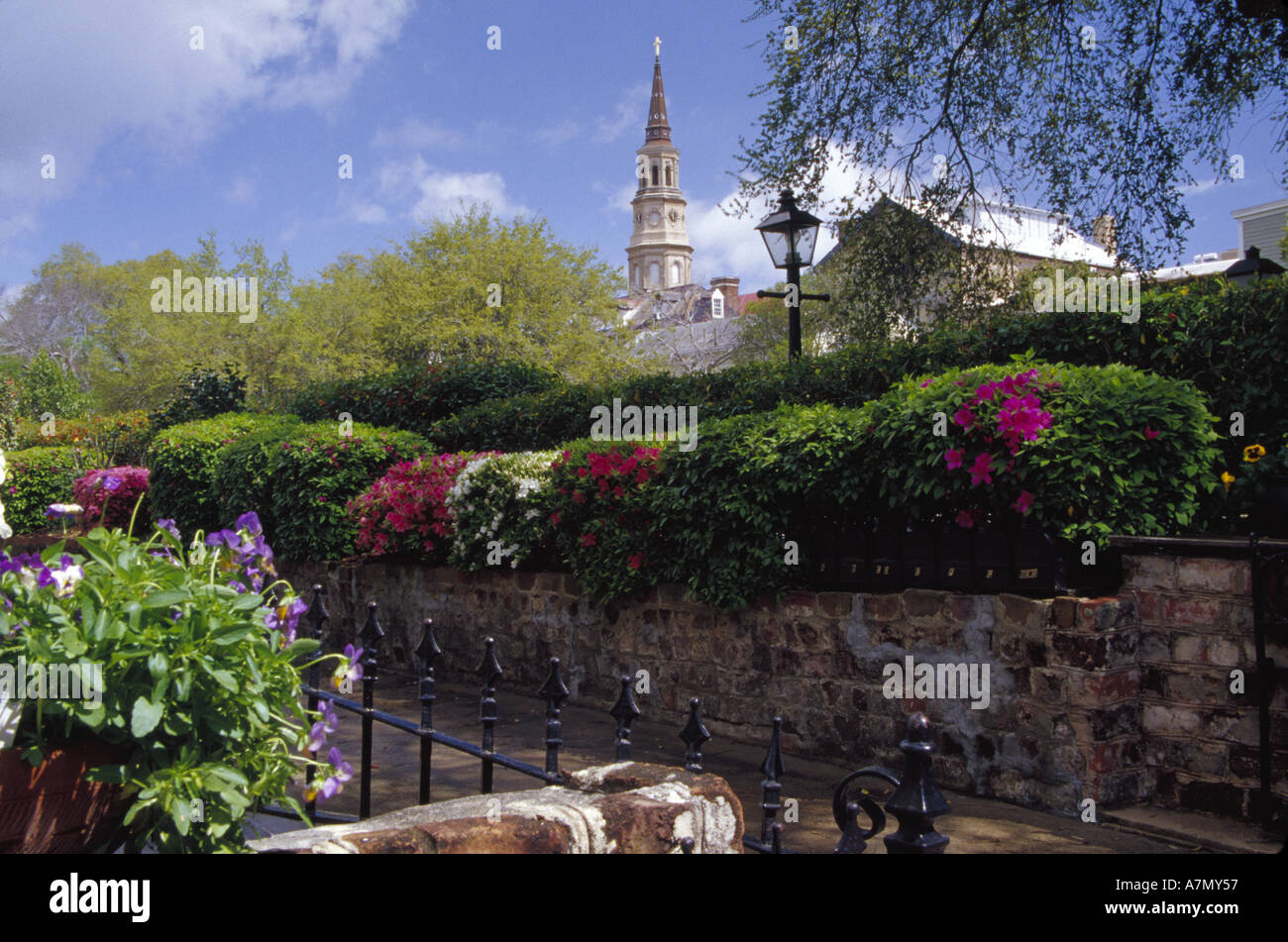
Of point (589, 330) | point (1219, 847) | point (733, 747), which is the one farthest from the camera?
point (589, 330)

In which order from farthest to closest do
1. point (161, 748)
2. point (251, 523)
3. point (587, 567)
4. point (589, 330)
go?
point (589, 330), point (587, 567), point (251, 523), point (161, 748)

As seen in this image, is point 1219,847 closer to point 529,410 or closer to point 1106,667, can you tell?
point 1106,667

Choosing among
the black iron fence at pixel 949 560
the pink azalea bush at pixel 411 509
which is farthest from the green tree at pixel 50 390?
the black iron fence at pixel 949 560

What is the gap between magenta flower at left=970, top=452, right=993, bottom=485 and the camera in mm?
5262

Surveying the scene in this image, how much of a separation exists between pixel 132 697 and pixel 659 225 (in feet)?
432

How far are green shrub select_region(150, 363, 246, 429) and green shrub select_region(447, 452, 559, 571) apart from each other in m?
10.6

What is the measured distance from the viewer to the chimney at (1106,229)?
10703 mm

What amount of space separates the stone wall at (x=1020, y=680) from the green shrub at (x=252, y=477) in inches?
230

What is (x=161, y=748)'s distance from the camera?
90.8 inches

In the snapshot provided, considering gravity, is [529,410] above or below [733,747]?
above

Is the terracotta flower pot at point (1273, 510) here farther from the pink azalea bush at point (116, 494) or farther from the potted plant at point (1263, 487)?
the pink azalea bush at point (116, 494)

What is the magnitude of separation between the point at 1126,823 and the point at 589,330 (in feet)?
109
